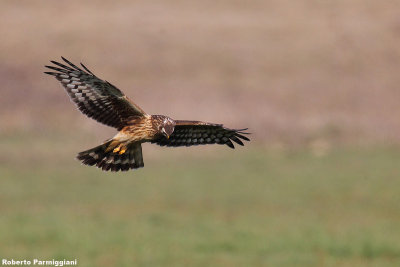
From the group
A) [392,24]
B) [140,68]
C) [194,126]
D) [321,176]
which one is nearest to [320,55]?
[392,24]

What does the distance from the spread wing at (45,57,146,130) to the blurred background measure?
870 centimetres

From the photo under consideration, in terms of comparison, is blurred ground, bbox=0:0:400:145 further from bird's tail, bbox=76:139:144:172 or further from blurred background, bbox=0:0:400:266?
bird's tail, bbox=76:139:144:172

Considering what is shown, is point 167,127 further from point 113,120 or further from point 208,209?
point 208,209

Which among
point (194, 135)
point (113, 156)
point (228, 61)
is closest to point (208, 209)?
point (194, 135)

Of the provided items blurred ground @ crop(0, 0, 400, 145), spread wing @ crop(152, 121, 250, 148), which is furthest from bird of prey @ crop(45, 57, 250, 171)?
blurred ground @ crop(0, 0, 400, 145)

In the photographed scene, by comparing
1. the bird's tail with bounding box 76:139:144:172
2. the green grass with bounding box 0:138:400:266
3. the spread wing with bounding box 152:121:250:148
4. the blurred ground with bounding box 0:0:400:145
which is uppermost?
the blurred ground with bounding box 0:0:400:145

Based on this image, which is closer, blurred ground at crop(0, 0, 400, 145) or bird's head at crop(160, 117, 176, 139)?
bird's head at crop(160, 117, 176, 139)

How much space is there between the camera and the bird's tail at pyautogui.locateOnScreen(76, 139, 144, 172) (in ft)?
29.7

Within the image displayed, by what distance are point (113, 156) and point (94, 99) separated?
56 cm

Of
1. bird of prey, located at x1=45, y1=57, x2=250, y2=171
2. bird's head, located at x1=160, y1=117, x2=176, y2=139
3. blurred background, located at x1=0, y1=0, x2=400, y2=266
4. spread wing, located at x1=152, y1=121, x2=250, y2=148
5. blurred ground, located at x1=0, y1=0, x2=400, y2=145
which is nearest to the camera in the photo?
bird's head, located at x1=160, y1=117, x2=176, y2=139

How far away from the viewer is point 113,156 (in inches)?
365

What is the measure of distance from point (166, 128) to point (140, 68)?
105 ft

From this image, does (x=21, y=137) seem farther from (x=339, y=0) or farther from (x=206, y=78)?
(x=339, y=0)

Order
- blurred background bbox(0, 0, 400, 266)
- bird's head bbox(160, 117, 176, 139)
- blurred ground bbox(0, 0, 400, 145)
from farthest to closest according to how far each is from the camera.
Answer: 1. blurred ground bbox(0, 0, 400, 145)
2. blurred background bbox(0, 0, 400, 266)
3. bird's head bbox(160, 117, 176, 139)
